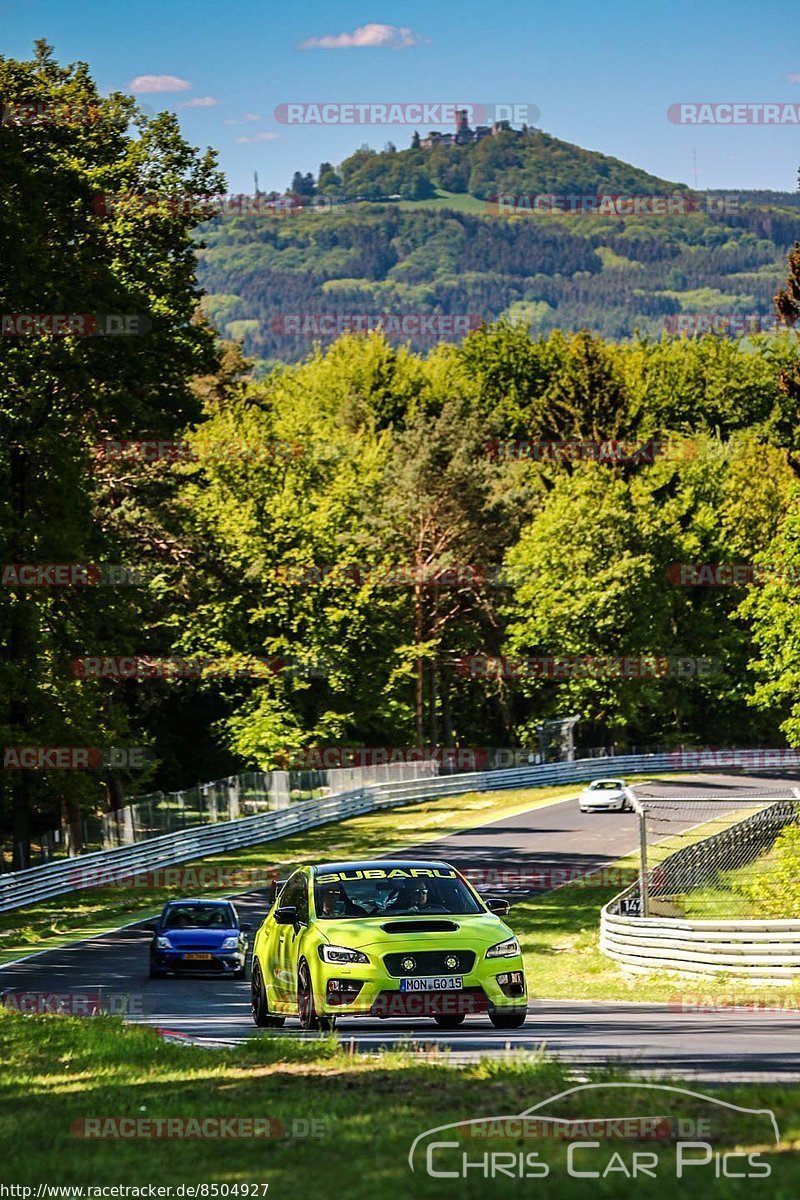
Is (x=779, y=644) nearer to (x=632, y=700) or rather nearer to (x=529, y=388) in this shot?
(x=632, y=700)

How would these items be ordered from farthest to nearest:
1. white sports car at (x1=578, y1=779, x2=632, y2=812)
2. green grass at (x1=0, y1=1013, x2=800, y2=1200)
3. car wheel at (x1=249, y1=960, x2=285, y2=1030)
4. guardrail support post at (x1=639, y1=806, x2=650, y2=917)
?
white sports car at (x1=578, y1=779, x2=632, y2=812) → guardrail support post at (x1=639, y1=806, x2=650, y2=917) → car wheel at (x1=249, y1=960, x2=285, y2=1030) → green grass at (x1=0, y1=1013, x2=800, y2=1200)

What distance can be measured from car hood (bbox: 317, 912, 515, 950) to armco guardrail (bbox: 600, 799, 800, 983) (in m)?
7.32

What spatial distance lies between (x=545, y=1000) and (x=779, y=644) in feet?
137

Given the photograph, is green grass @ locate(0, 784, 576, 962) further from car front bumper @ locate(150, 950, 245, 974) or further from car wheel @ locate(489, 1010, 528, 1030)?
car wheel @ locate(489, 1010, 528, 1030)

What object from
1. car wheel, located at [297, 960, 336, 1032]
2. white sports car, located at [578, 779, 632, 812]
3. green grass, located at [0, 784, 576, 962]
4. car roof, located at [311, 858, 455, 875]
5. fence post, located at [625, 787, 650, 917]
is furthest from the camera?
white sports car, located at [578, 779, 632, 812]

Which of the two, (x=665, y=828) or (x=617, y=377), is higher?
(x=617, y=377)

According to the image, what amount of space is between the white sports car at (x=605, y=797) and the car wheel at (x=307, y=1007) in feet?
139

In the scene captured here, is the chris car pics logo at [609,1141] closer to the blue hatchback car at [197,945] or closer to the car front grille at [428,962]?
the car front grille at [428,962]

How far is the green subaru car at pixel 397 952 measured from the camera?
14305 mm

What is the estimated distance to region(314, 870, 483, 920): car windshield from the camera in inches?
600

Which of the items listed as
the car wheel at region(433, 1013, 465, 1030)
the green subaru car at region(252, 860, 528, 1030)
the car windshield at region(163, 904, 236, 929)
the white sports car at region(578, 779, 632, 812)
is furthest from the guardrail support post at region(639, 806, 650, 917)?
the white sports car at region(578, 779, 632, 812)

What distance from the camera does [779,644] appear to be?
203 ft

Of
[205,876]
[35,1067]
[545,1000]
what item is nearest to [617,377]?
[205,876]

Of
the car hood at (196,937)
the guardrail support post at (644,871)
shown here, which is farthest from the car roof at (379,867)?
the car hood at (196,937)
